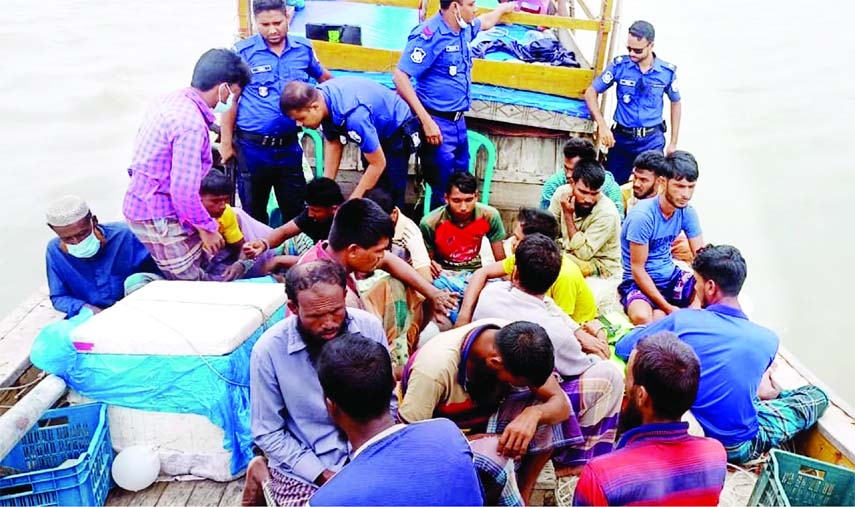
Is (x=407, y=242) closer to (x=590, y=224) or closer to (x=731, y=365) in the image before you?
(x=590, y=224)

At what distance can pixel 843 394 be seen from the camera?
6.05 meters

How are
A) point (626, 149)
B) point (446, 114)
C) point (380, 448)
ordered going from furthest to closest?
point (626, 149), point (446, 114), point (380, 448)

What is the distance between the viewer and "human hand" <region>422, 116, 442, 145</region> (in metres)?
4.58

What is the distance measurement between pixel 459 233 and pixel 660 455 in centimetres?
230

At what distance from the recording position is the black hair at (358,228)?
283 centimetres

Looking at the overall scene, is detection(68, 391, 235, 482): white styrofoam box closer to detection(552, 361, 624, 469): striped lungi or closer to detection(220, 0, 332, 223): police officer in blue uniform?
detection(552, 361, 624, 469): striped lungi

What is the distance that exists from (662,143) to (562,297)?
285 cm

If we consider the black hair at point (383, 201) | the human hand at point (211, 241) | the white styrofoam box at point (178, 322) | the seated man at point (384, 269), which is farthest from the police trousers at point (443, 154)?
the white styrofoam box at point (178, 322)

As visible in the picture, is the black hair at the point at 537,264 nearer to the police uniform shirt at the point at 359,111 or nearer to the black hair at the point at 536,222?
the black hair at the point at 536,222

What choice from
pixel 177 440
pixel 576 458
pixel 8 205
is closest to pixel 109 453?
pixel 177 440

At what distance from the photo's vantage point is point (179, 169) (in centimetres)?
328

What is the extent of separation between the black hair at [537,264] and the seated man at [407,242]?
84cm

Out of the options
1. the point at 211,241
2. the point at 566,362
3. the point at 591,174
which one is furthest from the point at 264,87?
the point at 566,362

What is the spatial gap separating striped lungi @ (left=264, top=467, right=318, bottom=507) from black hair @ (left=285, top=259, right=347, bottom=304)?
24.3 inches
